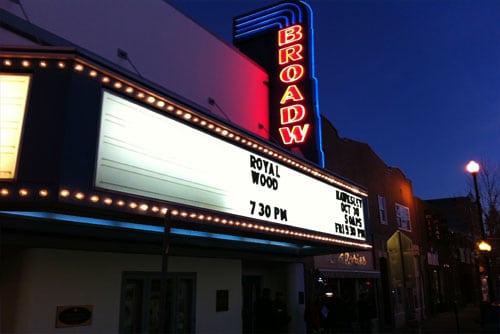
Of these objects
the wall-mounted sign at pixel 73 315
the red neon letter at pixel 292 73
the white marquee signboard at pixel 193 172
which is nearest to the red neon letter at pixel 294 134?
the red neon letter at pixel 292 73

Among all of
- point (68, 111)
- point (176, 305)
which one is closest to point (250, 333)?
point (176, 305)

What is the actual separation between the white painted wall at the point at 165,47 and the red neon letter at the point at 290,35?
1.02 meters

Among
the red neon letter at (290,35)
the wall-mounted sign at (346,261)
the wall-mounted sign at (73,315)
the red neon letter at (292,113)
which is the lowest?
the wall-mounted sign at (73,315)

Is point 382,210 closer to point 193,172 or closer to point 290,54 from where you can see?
point 290,54

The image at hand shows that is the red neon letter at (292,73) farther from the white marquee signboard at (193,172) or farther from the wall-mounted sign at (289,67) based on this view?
the white marquee signboard at (193,172)

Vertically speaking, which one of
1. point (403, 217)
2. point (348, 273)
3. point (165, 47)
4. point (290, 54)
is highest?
point (290, 54)

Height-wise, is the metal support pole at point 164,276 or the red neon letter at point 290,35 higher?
the red neon letter at point 290,35

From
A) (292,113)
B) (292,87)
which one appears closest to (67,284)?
(292,113)

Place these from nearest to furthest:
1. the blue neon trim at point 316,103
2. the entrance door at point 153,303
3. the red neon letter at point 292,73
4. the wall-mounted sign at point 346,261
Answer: the entrance door at point 153,303 < the blue neon trim at point 316,103 < the red neon letter at point 292,73 < the wall-mounted sign at point 346,261

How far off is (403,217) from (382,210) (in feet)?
12.7

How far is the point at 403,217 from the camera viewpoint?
24.9m

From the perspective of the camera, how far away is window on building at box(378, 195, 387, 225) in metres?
21.2

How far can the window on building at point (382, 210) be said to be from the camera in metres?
21.2

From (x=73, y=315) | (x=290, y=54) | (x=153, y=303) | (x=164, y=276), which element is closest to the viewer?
(x=164, y=276)
